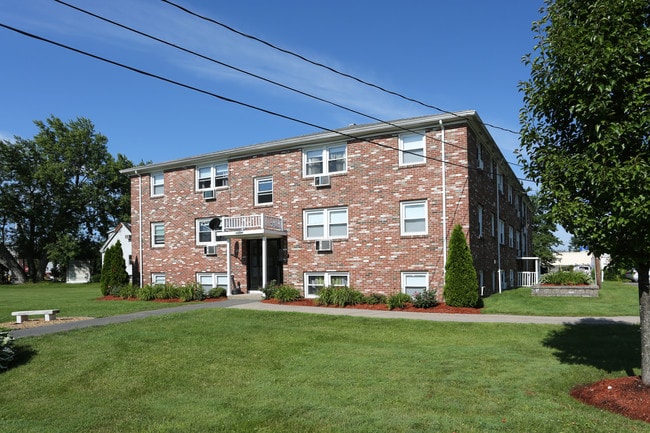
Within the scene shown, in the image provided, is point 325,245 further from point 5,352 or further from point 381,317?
point 5,352

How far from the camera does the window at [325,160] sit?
19578 mm

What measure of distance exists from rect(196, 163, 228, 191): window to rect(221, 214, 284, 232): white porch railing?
2.55 metres

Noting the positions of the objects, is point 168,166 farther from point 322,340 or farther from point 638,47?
point 638,47

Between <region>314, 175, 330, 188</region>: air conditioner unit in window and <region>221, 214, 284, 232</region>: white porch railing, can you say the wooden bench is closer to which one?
<region>221, 214, 284, 232</region>: white porch railing

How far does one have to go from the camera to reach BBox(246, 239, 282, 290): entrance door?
21.4 meters

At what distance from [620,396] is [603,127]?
10.9 feet

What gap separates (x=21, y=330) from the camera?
1183 centimetres

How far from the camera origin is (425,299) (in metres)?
16.0

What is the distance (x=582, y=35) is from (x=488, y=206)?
15.2 metres

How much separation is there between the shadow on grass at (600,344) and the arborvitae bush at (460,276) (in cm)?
362

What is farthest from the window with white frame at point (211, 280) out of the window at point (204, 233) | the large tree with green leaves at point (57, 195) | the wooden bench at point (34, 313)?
the large tree with green leaves at point (57, 195)

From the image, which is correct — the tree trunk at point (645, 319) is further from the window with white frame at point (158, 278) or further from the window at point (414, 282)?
the window with white frame at point (158, 278)

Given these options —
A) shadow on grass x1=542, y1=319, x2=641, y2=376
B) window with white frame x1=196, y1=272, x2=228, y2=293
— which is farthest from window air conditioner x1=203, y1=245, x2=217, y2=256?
shadow on grass x1=542, y1=319, x2=641, y2=376

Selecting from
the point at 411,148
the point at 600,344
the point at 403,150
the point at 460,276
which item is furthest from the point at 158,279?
the point at 600,344
